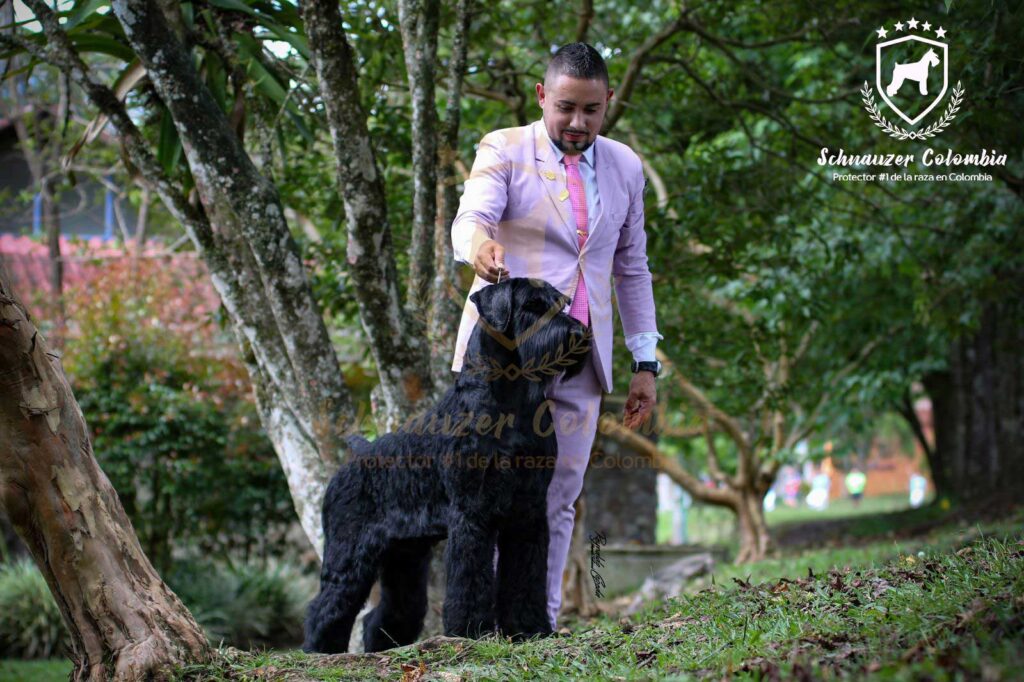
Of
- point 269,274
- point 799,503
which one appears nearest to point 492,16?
point 269,274

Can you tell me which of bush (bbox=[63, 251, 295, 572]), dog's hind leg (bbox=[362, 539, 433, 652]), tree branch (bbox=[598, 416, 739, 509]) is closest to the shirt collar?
dog's hind leg (bbox=[362, 539, 433, 652])

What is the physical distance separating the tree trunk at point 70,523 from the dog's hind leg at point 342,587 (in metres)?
0.62

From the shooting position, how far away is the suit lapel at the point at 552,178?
3.48m

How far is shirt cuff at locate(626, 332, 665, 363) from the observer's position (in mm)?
3754

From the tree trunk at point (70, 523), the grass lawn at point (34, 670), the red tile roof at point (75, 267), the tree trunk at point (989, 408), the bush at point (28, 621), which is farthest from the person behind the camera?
the tree trunk at point (989, 408)

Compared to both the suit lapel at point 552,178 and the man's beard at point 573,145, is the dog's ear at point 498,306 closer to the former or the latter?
the suit lapel at point 552,178

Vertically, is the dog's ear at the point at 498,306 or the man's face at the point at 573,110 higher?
the man's face at the point at 573,110

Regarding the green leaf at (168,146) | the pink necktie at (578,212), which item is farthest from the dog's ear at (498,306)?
the green leaf at (168,146)

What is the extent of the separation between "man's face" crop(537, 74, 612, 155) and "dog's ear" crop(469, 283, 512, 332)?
66 centimetres

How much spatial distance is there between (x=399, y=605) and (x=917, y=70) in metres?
4.51

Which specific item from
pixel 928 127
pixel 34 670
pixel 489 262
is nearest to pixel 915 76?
pixel 928 127

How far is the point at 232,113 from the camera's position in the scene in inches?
198

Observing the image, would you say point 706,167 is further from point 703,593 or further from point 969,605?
point 969,605

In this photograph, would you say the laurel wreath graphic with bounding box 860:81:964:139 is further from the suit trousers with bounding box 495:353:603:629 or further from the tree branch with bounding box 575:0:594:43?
the suit trousers with bounding box 495:353:603:629
